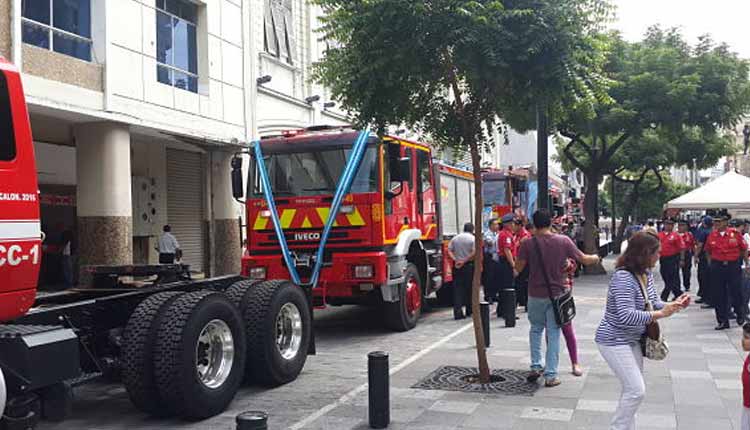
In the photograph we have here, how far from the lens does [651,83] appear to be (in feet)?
61.7

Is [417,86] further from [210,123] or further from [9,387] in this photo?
[210,123]

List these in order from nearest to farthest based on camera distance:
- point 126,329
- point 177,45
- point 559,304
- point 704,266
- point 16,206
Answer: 1. point 16,206
2. point 126,329
3. point 559,304
4. point 704,266
5. point 177,45

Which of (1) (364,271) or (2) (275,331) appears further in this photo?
(1) (364,271)

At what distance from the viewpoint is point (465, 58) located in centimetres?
677

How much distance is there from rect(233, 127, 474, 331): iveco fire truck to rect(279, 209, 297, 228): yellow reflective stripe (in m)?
0.01

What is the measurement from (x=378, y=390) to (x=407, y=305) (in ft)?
17.1

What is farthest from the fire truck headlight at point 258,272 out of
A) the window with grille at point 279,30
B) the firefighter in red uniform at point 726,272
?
the window with grille at point 279,30

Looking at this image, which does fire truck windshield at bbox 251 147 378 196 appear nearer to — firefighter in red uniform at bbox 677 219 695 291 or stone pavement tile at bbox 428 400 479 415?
stone pavement tile at bbox 428 400 479 415

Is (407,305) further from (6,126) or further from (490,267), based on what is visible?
(6,126)

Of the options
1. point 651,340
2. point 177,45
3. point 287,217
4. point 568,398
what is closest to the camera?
point 651,340

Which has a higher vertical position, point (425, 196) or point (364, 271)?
point (425, 196)

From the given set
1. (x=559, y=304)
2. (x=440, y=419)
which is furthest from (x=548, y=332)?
(x=440, y=419)

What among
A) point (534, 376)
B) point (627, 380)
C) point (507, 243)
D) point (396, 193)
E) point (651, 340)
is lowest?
point (534, 376)

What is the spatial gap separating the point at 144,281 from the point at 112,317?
1058mm
